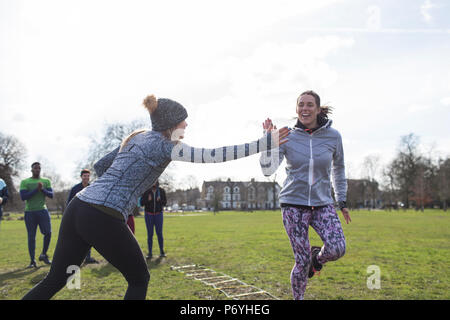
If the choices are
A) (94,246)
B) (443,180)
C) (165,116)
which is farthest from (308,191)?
(443,180)

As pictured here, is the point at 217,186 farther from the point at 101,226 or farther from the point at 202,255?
the point at 101,226

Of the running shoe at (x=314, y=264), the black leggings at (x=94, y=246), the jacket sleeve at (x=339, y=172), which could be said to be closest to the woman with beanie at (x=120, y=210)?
the black leggings at (x=94, y=246)

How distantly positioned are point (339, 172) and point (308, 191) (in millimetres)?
655

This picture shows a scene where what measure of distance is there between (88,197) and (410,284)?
6.78 meters

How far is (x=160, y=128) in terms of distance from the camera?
125 inches

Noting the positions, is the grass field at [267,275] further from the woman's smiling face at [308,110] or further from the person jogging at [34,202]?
the woman's smiling face at [308,110]

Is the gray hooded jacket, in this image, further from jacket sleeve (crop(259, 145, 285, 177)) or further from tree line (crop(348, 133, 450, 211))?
tree line (crop(348, 133, 450, 211))

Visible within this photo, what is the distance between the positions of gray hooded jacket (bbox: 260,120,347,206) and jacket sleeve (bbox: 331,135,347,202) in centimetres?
1

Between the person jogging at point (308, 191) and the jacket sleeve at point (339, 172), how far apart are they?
5 cm

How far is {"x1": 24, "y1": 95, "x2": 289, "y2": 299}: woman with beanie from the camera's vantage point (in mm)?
2859

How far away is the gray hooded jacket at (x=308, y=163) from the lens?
13.4 ft

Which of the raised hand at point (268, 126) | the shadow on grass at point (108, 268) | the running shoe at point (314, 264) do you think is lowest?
the shadow on grass at point (108, 268)
